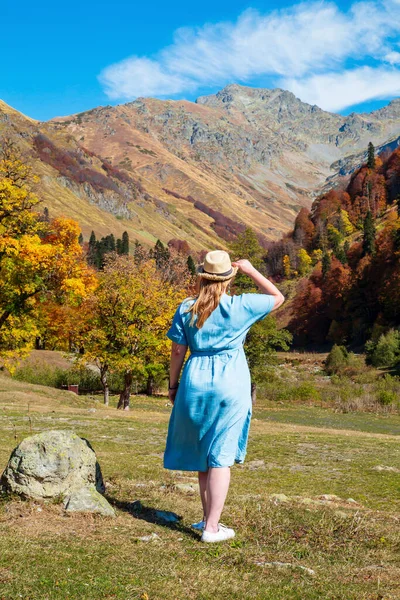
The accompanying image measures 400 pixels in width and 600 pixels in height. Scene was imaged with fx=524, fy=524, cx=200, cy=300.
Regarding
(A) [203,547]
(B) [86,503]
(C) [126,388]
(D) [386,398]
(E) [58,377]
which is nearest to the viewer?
(A) [203,547]

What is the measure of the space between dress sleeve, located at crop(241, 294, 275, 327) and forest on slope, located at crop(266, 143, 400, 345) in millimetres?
86280

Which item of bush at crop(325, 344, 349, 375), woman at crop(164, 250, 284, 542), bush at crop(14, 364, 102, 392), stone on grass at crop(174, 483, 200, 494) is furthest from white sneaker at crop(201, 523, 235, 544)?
bush at crop(325, 344, 349, 375)

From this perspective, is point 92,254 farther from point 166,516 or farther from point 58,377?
point 166,516

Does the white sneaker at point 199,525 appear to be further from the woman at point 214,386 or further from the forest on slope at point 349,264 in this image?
the forest on slope at point 349,264

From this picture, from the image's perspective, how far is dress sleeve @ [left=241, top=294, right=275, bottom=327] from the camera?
6180 millimetres

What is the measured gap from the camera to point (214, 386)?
5.98 meters

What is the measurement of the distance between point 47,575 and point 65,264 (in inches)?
827

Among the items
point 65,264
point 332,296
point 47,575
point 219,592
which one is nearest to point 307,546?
point 219,592

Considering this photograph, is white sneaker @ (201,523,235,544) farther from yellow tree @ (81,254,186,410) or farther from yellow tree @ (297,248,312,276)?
yellow tree @ (297,248,312,276)

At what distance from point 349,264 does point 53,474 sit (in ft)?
389

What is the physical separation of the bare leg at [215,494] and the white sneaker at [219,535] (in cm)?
5

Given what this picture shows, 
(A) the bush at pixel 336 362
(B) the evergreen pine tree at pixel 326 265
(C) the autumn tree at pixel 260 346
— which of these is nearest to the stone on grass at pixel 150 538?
(C) the autumn tree at pixel 260 346

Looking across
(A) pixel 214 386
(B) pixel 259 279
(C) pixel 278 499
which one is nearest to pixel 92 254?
(C) pixel 278 499

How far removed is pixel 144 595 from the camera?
443 centimetres
